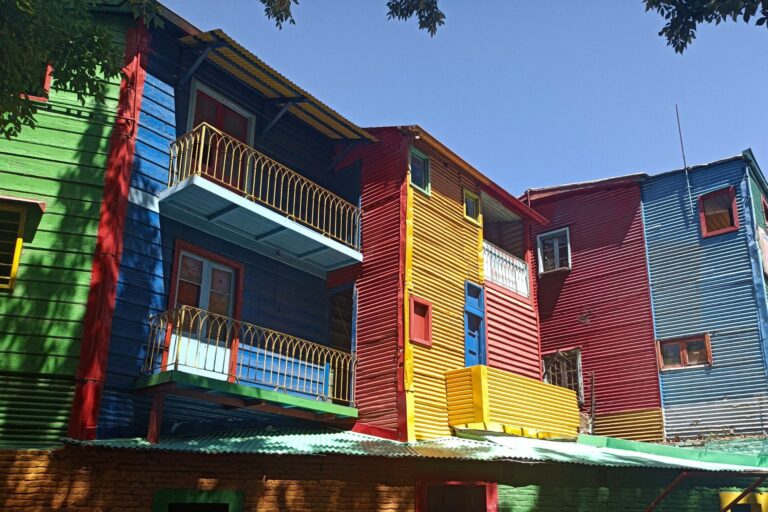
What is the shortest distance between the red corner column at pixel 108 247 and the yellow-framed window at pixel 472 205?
8945mm

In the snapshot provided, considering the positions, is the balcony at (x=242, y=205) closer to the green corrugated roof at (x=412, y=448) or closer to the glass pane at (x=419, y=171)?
the glass pane at (x=419, y=171)

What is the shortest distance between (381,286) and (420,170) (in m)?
3.33

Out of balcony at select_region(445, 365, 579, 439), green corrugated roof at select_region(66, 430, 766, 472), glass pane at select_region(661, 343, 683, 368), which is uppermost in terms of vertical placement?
glass pane at select_region(661, 343, 683, 368)

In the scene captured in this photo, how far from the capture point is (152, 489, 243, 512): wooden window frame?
11.4m

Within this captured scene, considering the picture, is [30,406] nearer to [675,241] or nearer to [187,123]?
[187,123]

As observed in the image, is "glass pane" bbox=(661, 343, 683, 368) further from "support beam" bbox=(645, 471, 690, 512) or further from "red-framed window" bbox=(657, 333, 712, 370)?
"support beam" bbox=(645, 471, 690, 512)

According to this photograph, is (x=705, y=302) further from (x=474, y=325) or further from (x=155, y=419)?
(x=155, y=419)

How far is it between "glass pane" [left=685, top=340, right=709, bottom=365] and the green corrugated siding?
53.7 feet

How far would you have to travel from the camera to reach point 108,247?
39.9 feet

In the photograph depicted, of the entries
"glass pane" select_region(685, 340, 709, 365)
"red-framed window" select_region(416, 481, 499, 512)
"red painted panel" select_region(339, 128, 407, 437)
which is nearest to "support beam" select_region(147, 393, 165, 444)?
"red painted panel" select_region(339, 128, 407, 437)

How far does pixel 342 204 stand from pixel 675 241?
10974 millimetres

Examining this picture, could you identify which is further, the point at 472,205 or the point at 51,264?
the point at 472,205

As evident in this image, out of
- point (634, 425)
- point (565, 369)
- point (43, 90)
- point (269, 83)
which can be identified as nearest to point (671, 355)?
point (634, 425)

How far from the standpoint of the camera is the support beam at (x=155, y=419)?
11578mm
